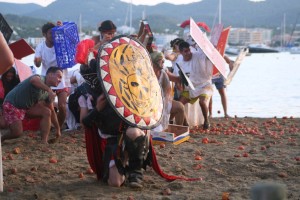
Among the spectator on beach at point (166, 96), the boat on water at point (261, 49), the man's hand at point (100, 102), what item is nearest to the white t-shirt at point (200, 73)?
the spectator on beach at point (166, 96)

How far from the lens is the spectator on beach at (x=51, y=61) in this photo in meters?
8.80

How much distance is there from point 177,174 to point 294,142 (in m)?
2.73

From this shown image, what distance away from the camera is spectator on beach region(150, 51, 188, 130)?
7723 mm

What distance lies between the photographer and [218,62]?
9.26 meters

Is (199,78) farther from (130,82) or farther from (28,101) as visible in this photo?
(130,82)

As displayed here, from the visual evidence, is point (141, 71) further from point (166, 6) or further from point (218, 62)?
point (166, 6)

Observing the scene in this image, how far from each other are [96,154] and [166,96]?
2.75 metres

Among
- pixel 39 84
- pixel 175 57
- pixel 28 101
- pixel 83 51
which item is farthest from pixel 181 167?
pixel 175 57

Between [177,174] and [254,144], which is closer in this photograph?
[177,174]

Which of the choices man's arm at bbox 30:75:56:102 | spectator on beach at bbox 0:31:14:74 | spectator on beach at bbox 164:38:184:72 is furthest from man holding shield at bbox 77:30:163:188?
spectator on beach at bbox 164:38:184:72

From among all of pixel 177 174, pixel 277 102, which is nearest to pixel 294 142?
pixel 177 174

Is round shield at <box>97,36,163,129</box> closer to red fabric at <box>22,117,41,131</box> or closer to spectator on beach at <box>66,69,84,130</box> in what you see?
spectator on beach at <box>66,69,84,130</box>

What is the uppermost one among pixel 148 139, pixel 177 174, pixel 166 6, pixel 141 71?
pixel 166 6

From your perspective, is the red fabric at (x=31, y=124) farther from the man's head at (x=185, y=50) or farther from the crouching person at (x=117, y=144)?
the crouching person at (x=117, y=144)
